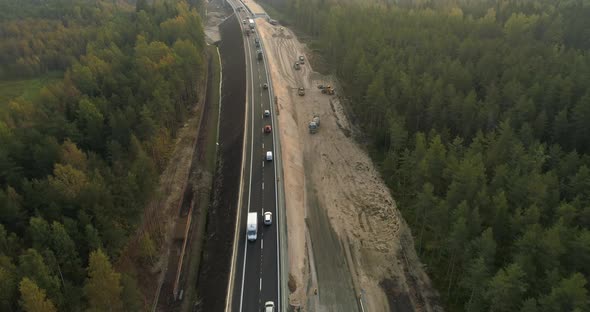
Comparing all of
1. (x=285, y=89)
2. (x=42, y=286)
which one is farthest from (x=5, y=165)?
(x=285, y=89)

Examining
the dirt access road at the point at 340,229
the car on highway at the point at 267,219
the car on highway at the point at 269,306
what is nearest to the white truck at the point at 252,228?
the car on highway at the point at 267,219

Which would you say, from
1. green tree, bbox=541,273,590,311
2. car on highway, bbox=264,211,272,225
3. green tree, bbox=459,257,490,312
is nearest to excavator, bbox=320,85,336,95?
car on highway, bbox=264,211,272,225

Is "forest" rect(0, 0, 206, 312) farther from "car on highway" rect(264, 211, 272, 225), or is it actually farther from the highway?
"car on highway" rect(264, 211, 272, 225)

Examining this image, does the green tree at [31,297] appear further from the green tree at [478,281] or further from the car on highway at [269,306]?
the green tree at [478,281]

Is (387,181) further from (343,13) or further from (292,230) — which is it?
(343,13)

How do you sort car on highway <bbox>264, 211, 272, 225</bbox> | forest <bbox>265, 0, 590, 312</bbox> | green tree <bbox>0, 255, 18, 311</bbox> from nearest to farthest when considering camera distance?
forest <bbox>265, 0, 590, 312</bbox>, green tree <bbox>0, 255, 18, 311</bbox>, car on highway <bbox>264, 211, 272, 225</bbox>
